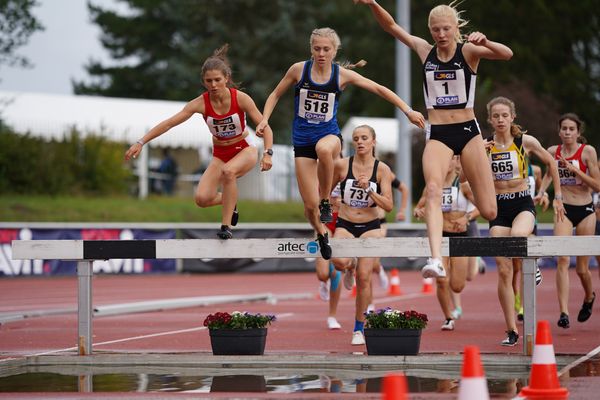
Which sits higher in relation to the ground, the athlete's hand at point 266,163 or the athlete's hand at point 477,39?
the athlete's hand at point 477,39

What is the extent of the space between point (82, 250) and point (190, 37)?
5011cm

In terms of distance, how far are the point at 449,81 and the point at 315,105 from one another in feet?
5.38

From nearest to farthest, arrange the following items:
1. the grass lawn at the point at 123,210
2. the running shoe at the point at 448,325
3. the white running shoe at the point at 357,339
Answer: the white running shoe at the point at 357,339 → the running shoe at the point at 448,325 → the grass lawn at the point at 123,210

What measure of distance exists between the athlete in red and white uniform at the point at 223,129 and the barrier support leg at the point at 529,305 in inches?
114

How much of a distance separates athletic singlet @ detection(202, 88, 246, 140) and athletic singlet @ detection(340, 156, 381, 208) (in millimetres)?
2120

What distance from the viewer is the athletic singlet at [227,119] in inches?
456

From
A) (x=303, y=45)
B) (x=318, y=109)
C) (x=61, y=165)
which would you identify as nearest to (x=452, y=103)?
(x=318, y=109)

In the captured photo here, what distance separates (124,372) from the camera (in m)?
10.7

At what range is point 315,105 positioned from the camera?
1108 cm

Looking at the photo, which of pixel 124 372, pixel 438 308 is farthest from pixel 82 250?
pixel 438 308

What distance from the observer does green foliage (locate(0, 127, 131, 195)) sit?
3422 centimetres

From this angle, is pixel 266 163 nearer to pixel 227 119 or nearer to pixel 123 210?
pixel 227 119

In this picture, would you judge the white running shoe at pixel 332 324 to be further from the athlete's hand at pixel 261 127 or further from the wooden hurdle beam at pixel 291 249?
the athlete's hand at pixel 261 127

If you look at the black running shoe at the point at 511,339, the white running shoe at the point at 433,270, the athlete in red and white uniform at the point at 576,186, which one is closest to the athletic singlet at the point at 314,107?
the white running shoe at the point at 433,270
